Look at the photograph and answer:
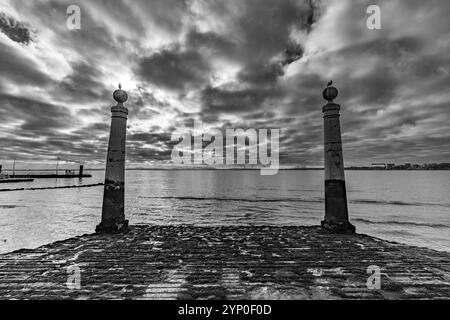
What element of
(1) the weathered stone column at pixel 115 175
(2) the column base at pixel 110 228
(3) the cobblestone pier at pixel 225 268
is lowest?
(3) the cobblestone pier at pixel 225 268

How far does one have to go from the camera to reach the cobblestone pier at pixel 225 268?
10.7 feet

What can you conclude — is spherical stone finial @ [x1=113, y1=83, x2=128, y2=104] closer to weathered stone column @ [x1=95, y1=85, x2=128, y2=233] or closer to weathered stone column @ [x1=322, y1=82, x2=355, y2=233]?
weathered stone column @ [x1=95, y1=85, x2=128, y2=233]

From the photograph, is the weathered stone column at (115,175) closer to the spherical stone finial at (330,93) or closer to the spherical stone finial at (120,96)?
the spherical stone finial at (120,96)

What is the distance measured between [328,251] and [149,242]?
4.58 m

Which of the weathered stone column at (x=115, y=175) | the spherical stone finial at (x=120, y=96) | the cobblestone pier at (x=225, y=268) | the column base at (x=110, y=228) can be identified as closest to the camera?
the cobblestone pier at (x=225, y=268)

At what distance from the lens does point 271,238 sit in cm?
633

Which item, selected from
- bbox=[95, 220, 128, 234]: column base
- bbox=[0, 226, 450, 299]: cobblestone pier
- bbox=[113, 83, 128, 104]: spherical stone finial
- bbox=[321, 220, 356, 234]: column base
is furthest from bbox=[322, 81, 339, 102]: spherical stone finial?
bbox=[95, 220, 128, 234]: column base

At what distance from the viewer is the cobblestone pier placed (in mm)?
3250

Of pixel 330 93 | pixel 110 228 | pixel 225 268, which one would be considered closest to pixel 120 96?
pixel 110 228

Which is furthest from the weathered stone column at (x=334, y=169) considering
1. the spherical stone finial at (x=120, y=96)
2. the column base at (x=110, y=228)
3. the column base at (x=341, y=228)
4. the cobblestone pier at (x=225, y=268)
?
the spherical stone finial at (x=120, y=96)

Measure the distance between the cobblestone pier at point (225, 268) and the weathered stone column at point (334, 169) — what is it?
0.95m

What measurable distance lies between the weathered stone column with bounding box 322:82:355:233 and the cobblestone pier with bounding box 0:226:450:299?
37.4 inches

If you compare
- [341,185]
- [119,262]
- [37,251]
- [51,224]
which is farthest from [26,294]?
[51,224]

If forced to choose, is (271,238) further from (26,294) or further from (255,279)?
(26,294)
